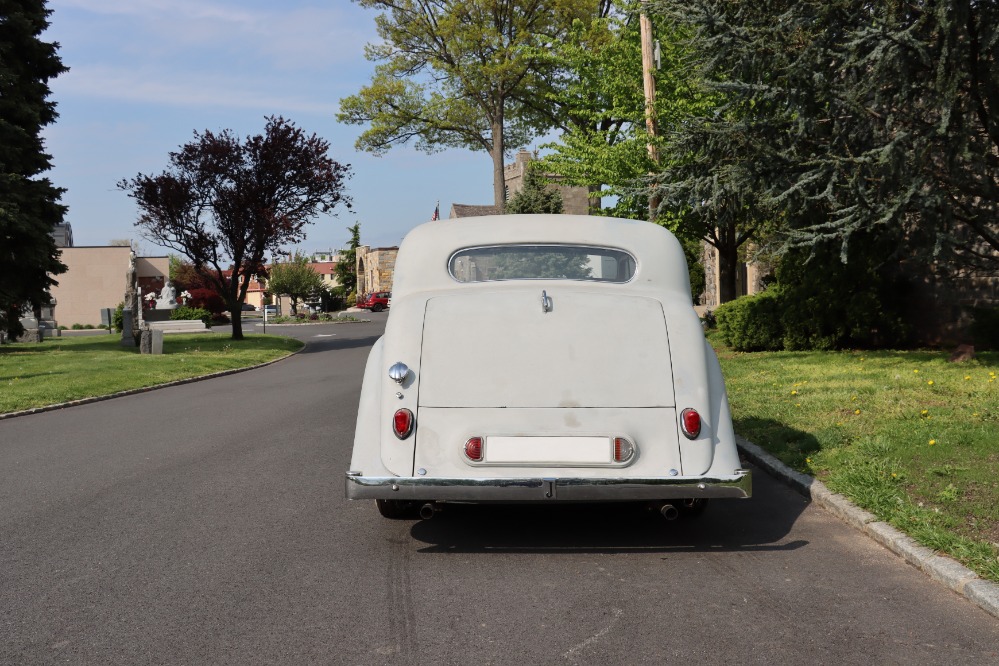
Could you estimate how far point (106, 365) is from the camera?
806 inches

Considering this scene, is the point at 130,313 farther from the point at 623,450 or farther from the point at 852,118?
the point at 623,450

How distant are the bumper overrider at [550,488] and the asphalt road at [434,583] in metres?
0.38

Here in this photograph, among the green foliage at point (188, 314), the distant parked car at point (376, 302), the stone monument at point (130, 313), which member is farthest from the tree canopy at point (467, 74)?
the distant parked car at point (376, 302)

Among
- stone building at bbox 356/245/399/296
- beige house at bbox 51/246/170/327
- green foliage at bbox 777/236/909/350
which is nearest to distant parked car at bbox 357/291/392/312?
beige house at bbox 51/246/170/327

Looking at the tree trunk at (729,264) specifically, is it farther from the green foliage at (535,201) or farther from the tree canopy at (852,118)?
the green foliage at (535,201)

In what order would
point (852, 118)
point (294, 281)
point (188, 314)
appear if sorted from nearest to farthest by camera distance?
point (852, 118) → point (188, 314) → point (294, 281)

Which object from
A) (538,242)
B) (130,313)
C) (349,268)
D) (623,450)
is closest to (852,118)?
(538,242)

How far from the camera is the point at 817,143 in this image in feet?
40.9

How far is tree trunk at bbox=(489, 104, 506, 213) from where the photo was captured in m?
34.9

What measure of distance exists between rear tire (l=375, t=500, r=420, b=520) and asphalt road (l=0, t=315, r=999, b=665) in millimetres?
75

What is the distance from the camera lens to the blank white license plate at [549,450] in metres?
4.88

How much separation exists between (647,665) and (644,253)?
297 cm

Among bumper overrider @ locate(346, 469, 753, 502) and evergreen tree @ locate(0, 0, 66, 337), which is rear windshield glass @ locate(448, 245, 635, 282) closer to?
bumper overrider @ locate(346, 469, 753, 502)

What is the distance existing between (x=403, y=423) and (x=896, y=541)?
2772mm
